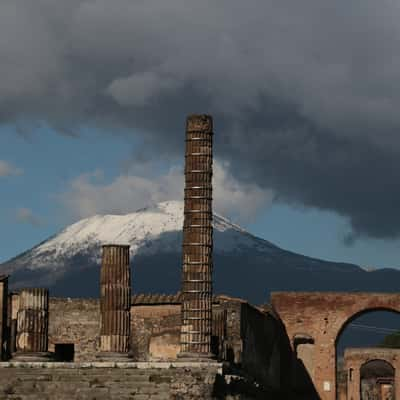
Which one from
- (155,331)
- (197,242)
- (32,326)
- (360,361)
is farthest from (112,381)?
(360,361)

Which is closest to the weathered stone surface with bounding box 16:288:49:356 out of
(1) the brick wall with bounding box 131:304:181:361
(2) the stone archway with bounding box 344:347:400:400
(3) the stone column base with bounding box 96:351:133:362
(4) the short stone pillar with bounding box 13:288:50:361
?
(4) the short stone pillar with bounding box 13:288:50:361

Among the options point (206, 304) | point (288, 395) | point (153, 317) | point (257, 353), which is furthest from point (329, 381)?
point (206, 304)

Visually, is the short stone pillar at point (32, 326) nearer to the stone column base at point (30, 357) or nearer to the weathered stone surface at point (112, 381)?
the stone column base at point (30, 357)

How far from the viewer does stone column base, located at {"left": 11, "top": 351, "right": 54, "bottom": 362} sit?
1195 inches

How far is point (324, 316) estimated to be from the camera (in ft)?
147

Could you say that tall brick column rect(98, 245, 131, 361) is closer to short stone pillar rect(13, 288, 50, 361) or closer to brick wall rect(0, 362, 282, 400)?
short stone pillar rect(13, 288, 50, 361)

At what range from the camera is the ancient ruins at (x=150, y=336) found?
1125 inches

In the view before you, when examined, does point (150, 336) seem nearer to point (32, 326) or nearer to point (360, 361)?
point (32, 326)

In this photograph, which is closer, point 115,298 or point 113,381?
point 113,381

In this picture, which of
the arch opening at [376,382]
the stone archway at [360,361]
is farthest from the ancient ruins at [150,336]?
the arch opening at [376,382]

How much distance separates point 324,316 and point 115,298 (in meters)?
15.2

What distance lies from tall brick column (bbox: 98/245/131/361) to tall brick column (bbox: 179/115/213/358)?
1.33 m

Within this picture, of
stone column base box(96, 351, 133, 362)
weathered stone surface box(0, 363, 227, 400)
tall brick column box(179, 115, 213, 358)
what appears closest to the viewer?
weathered stone surface box(0, 363, 227, 400)

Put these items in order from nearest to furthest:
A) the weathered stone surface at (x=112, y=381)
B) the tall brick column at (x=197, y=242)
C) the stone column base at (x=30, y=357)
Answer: the weathered stone surface at (x=112, y=381) → the tall brick column at (x=197, y=242) → the stone column base at (x=30, y=357)
